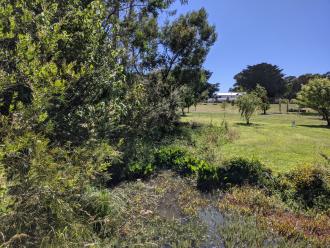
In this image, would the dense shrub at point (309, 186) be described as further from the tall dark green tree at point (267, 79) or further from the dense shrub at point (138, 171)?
the tall dark green tree at point (267, 79)

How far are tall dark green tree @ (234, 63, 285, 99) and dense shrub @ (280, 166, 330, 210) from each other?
58.6m

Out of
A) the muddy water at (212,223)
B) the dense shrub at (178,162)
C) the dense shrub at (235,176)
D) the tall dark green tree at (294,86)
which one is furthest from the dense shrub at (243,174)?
the tall dark green tree at (294,86)

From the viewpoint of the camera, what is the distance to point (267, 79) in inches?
2586

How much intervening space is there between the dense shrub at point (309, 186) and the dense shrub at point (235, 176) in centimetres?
51

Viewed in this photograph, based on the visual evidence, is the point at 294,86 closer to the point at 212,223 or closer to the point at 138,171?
the point at 138,171

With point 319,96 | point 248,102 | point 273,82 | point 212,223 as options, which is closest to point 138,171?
point 212,223

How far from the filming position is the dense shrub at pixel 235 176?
26.3ft

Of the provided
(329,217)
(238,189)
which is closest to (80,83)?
(238,189)

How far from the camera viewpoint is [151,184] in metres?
8.09

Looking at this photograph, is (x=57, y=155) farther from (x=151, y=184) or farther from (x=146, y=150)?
(x=146, y=150)

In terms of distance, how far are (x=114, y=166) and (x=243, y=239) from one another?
407 centimetres

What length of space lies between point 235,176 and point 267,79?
61.2 m

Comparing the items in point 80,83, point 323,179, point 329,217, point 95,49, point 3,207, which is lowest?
point 329,217

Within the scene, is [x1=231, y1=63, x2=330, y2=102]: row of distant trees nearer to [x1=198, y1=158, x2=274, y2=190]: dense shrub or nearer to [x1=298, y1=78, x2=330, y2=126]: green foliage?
[x1=298, y1=78, x2=330, y2=126]: green foliage
